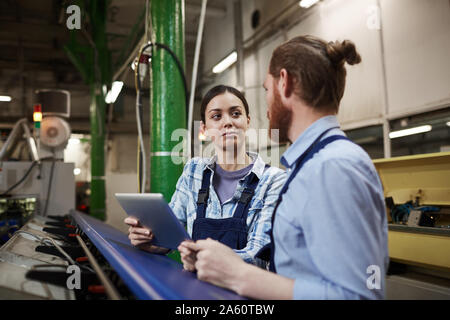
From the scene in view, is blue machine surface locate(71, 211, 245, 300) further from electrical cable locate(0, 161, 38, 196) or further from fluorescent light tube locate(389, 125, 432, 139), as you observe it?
fluorescent light tube locate(389, 125, 432, 139)

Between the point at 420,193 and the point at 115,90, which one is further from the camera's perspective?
the point at 115,90

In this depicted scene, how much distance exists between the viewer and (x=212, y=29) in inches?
291

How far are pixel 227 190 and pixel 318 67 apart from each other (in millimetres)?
849

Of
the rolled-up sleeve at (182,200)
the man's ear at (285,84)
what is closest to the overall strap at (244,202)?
the rolled-up sleeve at (182,200)

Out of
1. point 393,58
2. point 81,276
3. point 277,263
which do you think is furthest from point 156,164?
point 393,58

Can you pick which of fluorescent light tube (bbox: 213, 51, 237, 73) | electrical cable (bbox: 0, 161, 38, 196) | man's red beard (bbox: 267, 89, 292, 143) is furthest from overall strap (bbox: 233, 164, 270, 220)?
fluorescent light tube (bbox: 213, 51, 237, 73)

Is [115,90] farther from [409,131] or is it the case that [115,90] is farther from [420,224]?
[420,224]

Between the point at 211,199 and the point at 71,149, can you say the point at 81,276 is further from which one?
the point at 71,149

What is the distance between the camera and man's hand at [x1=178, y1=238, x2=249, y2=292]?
821mm

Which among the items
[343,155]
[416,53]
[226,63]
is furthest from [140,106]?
[226,63]

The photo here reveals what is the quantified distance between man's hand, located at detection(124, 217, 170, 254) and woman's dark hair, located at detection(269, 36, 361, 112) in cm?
83

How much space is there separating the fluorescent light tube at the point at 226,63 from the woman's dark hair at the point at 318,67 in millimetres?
5706

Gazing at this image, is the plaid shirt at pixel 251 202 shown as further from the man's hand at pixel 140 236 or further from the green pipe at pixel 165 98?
the green pipe at pixel 165 98

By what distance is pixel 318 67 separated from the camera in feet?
2.94
